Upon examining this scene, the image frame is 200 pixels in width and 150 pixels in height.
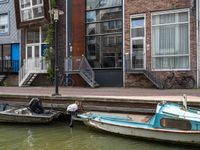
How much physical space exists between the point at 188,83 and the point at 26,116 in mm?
9727

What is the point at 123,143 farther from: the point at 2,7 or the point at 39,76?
the point at 2,7

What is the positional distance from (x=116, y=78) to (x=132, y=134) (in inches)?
454

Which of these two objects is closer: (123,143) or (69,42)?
(123,143)

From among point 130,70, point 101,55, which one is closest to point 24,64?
point 101,55

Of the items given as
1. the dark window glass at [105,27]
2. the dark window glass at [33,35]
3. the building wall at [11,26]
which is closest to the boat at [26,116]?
the dark window glass at [105,27]

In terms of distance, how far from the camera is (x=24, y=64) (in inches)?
1110

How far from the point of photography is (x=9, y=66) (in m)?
30.4

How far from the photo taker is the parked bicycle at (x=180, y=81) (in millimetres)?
20900

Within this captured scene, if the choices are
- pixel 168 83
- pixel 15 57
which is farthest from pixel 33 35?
pixel 168 83

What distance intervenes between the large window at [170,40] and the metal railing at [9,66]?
12.3 meters

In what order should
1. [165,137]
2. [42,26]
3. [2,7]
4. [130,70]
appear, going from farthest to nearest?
[2,7] < [42,26] < [130,70] < [165,137]

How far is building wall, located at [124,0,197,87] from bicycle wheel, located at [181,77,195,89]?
27 cm

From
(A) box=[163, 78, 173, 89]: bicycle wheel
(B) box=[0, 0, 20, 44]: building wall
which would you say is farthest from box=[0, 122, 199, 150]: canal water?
(B) box=[0, 0, 20, 44]: building wall

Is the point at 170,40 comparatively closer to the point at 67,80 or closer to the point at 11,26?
the point at 67,80
